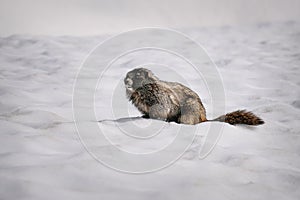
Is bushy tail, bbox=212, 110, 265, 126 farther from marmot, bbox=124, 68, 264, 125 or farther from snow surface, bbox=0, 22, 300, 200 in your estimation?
snow surface, bbox=0, 22, 300, 200

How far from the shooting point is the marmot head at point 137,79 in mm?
5211

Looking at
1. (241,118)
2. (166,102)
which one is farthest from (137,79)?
(241,118)

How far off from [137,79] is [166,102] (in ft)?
2.16

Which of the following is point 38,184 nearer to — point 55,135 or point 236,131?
point 55,135

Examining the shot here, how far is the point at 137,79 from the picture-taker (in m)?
5.24

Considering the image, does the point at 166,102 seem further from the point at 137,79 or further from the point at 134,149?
the point at 134,149

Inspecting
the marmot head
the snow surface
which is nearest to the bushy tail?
the snow surface

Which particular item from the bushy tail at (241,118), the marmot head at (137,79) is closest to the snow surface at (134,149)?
the bushy tail at (241,118)

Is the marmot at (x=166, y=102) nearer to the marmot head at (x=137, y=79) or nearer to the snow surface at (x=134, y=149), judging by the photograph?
the marmot head at (x=137, y=79)

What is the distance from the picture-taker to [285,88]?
27.1 ft

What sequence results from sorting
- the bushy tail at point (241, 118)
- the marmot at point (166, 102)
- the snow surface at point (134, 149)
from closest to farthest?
the snow surface at point (134, 149) < the marmot at point (166, 102) < the bushy tail at point (241, 118)

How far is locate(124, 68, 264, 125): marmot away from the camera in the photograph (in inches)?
198

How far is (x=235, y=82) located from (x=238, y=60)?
2740 millimetres

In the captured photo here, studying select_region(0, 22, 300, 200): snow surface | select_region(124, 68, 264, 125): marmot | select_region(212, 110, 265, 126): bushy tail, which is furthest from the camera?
select_region(212, 110, 265, 126): bushy tail
